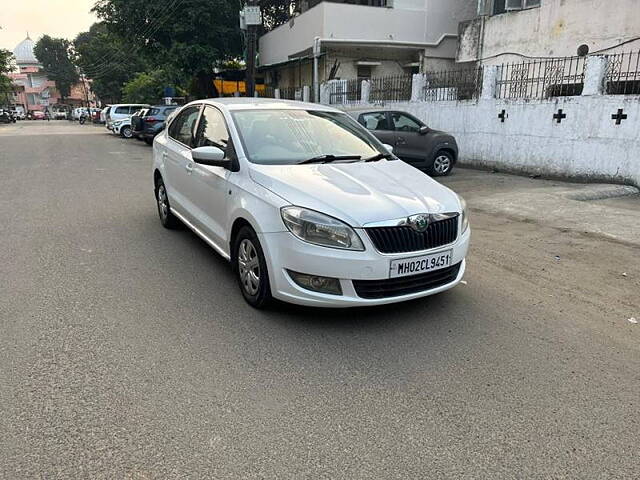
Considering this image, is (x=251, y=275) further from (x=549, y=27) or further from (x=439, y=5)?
(x=439, y=5)

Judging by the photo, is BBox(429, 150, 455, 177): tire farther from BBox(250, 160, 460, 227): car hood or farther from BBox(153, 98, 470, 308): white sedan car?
BBox(250, 160, 460, 227): car hood

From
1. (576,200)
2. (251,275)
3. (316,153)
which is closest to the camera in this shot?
(251,275)

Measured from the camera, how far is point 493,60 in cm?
1755

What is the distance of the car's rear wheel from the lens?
4043mm

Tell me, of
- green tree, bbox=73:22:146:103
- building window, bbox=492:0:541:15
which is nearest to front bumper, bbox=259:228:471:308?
building window, bbox=492:0:541:15

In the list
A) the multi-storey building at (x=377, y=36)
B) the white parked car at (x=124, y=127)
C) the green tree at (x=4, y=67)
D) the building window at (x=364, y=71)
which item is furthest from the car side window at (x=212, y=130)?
the green tree at (x=4, y=67)

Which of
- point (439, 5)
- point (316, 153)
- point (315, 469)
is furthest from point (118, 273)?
point (439, 5)

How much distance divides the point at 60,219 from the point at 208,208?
11.5 ft

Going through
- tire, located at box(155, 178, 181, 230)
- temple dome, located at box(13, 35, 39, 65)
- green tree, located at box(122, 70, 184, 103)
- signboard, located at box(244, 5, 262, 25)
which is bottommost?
tire, located at box(155, 178, 181, 230)

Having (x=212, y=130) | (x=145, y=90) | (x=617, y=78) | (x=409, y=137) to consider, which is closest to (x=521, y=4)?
(x=617, y=78)

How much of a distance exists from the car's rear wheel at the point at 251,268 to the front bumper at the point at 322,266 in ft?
0.35

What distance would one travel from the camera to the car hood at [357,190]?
12.4 ft

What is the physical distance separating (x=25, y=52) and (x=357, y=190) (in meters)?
133

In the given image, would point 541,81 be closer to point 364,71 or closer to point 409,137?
point 409,137
